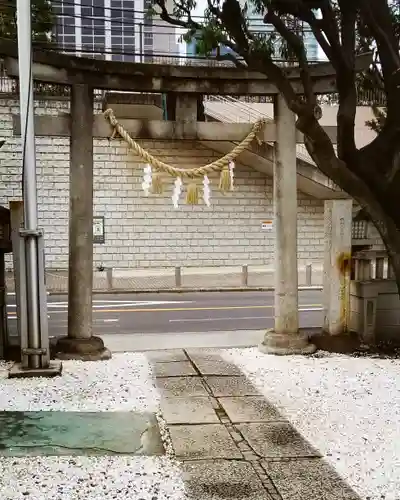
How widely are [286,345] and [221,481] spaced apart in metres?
4.22

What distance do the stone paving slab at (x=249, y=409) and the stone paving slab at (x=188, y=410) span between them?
17 cm

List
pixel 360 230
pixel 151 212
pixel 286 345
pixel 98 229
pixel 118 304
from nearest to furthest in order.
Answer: pixel 286 345
pixel 360 230
pixel 118 304
pixel 98 229
pixel 151 212

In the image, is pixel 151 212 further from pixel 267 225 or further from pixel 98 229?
pixel 267 225

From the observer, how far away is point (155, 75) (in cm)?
805

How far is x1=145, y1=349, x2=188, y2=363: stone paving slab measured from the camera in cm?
823

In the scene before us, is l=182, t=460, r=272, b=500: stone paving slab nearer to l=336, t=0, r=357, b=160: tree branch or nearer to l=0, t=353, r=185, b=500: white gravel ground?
l=0, t=353, r=185, b=500: white gravel ground

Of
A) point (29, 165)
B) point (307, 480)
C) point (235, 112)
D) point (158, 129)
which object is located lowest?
point (307, 480)

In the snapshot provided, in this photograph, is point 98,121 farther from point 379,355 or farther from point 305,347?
point 379,355

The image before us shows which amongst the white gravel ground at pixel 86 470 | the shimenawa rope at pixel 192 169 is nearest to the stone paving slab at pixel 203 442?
the white gravel ground at pixel 86 470

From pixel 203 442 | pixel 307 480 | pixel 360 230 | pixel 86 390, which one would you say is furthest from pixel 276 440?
pixel 360 230

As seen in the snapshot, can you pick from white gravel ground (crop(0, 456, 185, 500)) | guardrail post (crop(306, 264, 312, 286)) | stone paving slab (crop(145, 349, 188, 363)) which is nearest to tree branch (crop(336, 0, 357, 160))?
stone paving slab (crop(145, 349, 188, 363))

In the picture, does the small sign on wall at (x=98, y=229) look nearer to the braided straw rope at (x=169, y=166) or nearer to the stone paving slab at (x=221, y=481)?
the braided straw rope at (x=169, y=166)

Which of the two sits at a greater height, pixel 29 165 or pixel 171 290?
pixel 29 165

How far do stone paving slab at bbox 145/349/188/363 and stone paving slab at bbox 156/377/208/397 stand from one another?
1.00 m
